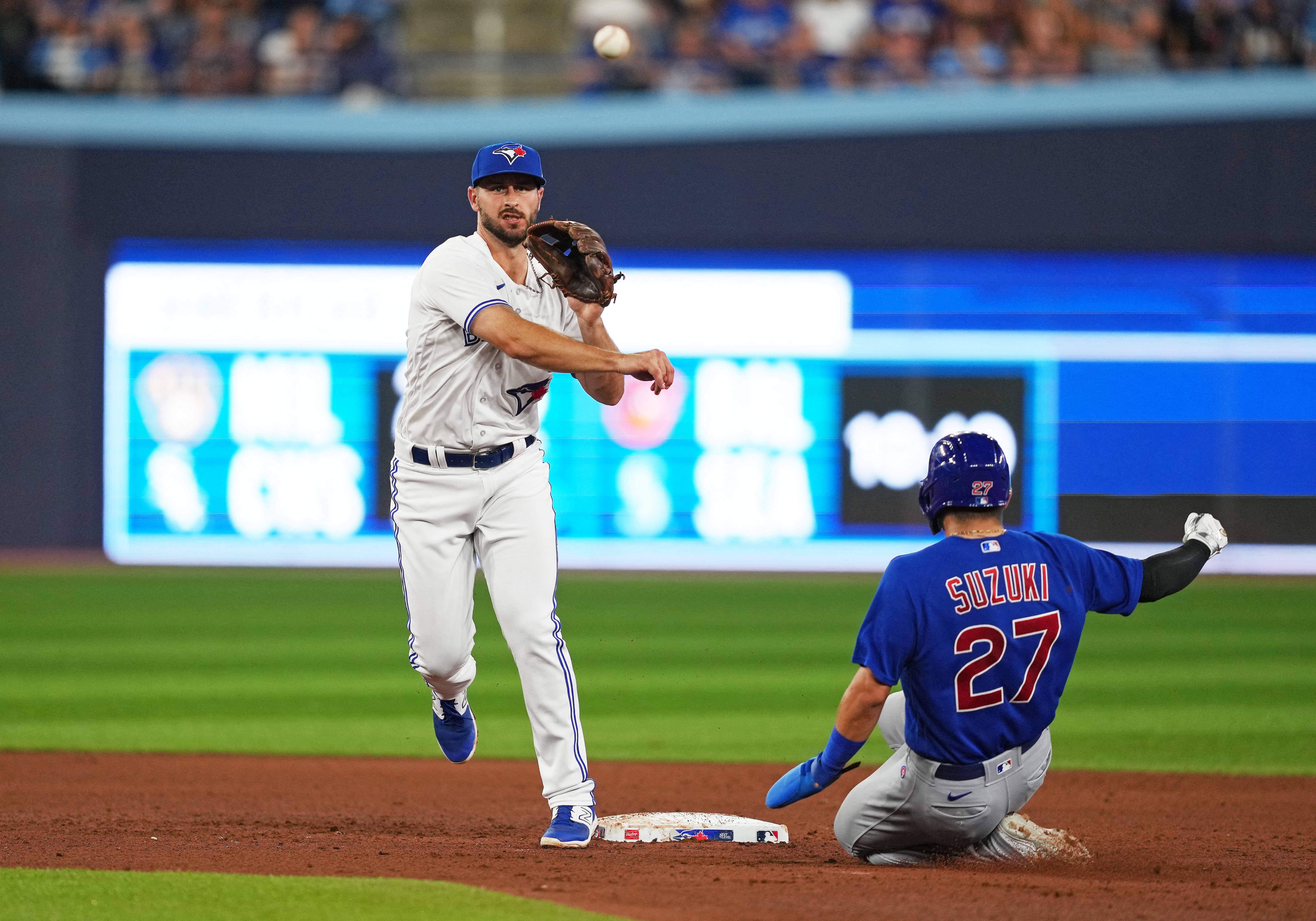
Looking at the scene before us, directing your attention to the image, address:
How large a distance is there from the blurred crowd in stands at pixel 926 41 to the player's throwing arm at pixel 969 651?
12943 millimetres

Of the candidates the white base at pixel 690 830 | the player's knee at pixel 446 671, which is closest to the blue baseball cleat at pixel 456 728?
the player's knee at pixel 446 671

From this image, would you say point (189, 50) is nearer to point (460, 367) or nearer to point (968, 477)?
point (460, 367)

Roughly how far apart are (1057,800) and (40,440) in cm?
1295

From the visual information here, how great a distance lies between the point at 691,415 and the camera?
51.6 ft

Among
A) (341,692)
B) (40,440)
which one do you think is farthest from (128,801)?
(40,440)

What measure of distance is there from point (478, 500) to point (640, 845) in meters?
1.13

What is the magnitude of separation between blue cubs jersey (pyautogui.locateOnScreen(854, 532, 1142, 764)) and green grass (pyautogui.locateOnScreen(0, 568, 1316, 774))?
9.29ft

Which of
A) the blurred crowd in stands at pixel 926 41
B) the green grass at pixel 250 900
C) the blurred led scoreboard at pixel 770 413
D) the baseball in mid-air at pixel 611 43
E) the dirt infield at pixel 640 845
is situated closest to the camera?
the green grass at pixel 250 900

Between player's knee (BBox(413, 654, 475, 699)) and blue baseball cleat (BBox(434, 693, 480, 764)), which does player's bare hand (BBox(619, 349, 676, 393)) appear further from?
blue baseball cleat (BBox(434, 693, 480, 764))

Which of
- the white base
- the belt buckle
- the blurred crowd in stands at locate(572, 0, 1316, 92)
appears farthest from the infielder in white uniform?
the blurred crowd in stands at locate(572, 0, 1316, 92)

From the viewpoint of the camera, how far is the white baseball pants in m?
4.37

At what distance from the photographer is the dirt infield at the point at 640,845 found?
146 inches

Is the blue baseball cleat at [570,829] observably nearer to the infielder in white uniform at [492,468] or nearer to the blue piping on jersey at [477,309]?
the infielder in white uniform at [492,468]

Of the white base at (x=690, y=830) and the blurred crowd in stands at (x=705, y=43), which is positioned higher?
the blurred crowd in stands at (x=705, y=43)
